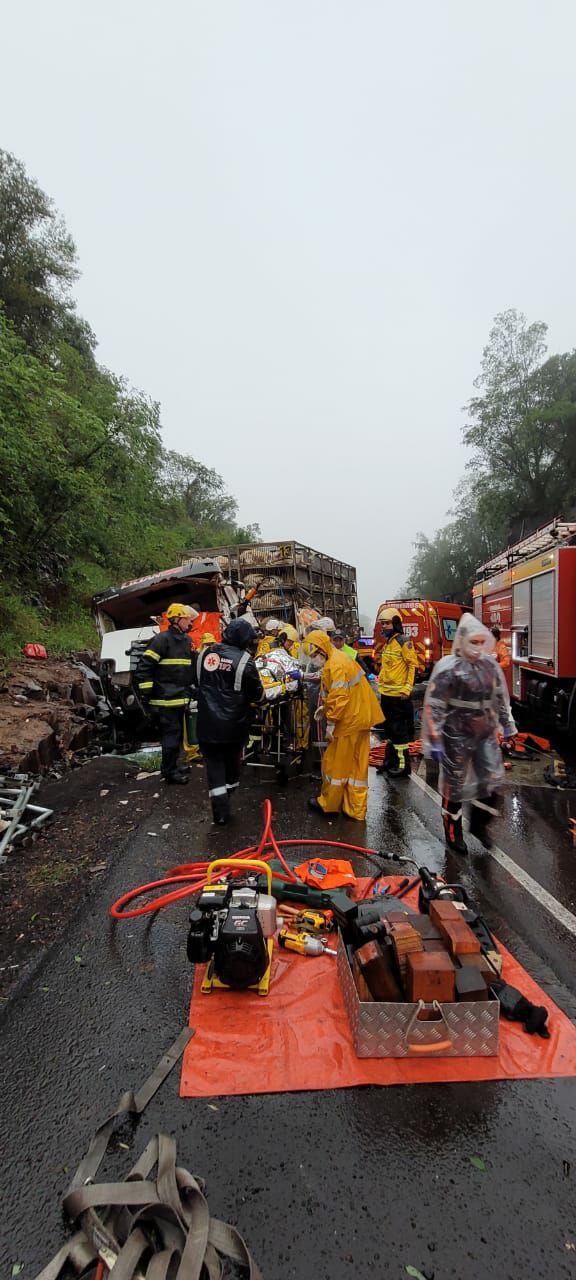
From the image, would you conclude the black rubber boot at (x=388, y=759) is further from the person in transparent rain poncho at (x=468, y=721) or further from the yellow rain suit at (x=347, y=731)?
the person in transparent rain poncho at (x=468, y=721)

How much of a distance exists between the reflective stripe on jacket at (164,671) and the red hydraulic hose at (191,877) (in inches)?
83.7

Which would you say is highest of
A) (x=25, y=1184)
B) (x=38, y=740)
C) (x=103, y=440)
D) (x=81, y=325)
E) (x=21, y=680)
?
(x=81, y=325)

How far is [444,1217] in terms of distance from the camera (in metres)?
1.45

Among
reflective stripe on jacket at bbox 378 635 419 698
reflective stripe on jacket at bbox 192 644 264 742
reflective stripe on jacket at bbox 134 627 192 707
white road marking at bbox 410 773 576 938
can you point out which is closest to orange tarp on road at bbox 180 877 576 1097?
white road marking at bbox 410 773 576 938

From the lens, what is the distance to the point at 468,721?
373 centimetres

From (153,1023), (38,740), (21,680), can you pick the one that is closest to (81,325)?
(21,680)

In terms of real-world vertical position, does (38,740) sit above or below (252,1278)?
above

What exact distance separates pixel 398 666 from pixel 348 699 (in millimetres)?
1722

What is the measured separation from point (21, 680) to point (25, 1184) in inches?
272

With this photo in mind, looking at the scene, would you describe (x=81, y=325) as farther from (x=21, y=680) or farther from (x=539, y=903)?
(x=539, y=903)

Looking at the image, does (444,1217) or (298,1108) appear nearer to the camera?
(444,1217)

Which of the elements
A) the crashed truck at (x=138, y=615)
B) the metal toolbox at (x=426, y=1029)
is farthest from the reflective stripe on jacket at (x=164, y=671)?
the metal toolbox at (x=426, y=1029)

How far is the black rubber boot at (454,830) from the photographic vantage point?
384 centimetres

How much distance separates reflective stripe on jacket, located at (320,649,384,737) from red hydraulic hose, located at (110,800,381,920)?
0.96 m
